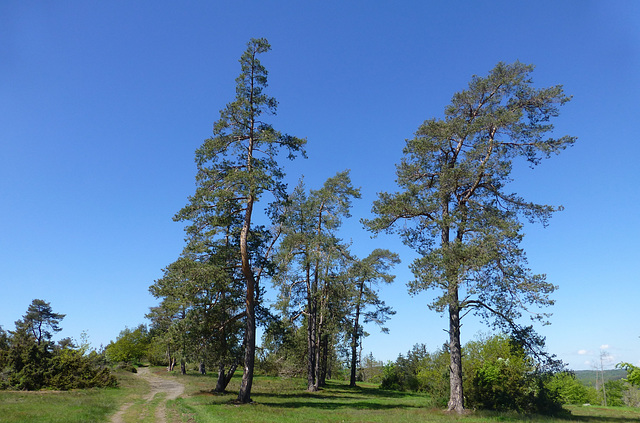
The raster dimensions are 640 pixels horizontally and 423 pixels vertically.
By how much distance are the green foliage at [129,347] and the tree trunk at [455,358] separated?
2731 inches

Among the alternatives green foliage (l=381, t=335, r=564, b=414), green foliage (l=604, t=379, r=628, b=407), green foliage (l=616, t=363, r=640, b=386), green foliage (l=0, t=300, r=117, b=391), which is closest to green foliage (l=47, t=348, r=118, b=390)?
green foliage (l=0, t=300, r=117, b=391)


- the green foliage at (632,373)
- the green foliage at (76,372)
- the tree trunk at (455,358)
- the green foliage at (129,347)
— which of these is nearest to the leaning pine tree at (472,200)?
the tree trunk at (455,358)

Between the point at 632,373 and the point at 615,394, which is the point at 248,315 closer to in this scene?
the point at 632,373

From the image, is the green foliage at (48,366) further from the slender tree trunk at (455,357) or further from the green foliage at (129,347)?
the green foliage at (129,347)

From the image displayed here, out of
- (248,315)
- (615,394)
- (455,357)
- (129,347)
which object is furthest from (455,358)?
(615,394)

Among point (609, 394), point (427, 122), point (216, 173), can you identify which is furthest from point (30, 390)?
point (609, 394)

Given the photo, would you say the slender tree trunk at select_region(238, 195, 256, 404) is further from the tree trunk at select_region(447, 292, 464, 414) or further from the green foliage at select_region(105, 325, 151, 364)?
the green foliage at select_region(105, 325, 151, 364)

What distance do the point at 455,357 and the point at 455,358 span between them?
0.05 meters

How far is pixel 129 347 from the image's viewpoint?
74.4 meters

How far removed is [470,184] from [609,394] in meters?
87.2

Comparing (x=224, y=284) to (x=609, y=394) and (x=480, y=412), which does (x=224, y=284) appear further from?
(x=609, y=394)

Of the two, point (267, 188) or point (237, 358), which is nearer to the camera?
point (267, 188)

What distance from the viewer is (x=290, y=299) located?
33.9 metres

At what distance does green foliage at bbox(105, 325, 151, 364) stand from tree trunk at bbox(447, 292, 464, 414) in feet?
228
